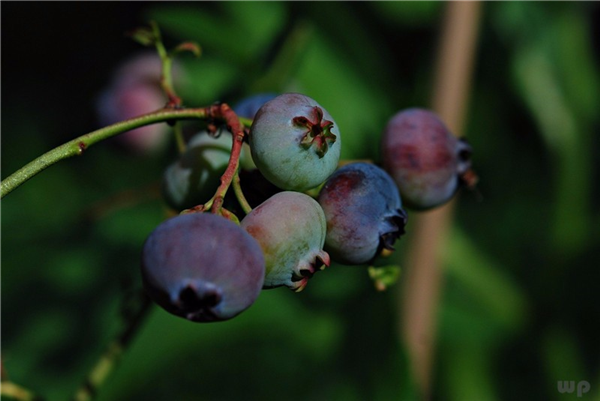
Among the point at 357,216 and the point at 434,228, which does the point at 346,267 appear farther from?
the point at 357,216

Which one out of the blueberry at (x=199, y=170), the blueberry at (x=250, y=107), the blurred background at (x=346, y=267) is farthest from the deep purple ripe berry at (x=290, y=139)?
the blurred background at (x=346, y=267)

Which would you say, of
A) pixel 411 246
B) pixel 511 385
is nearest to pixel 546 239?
pixel 511 385

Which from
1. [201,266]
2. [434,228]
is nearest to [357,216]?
[201,266]

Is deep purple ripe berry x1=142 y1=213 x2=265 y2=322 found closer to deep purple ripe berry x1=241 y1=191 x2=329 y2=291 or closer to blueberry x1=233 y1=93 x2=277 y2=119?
deep purple ripe berry x1=241 y1=191 x2=329 y2=291

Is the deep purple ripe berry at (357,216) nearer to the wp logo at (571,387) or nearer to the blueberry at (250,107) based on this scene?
the blueberry at (250,107)

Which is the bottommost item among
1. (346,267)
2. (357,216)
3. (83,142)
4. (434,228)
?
(346,267)

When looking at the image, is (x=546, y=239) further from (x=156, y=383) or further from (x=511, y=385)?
(x=156, y=383)
